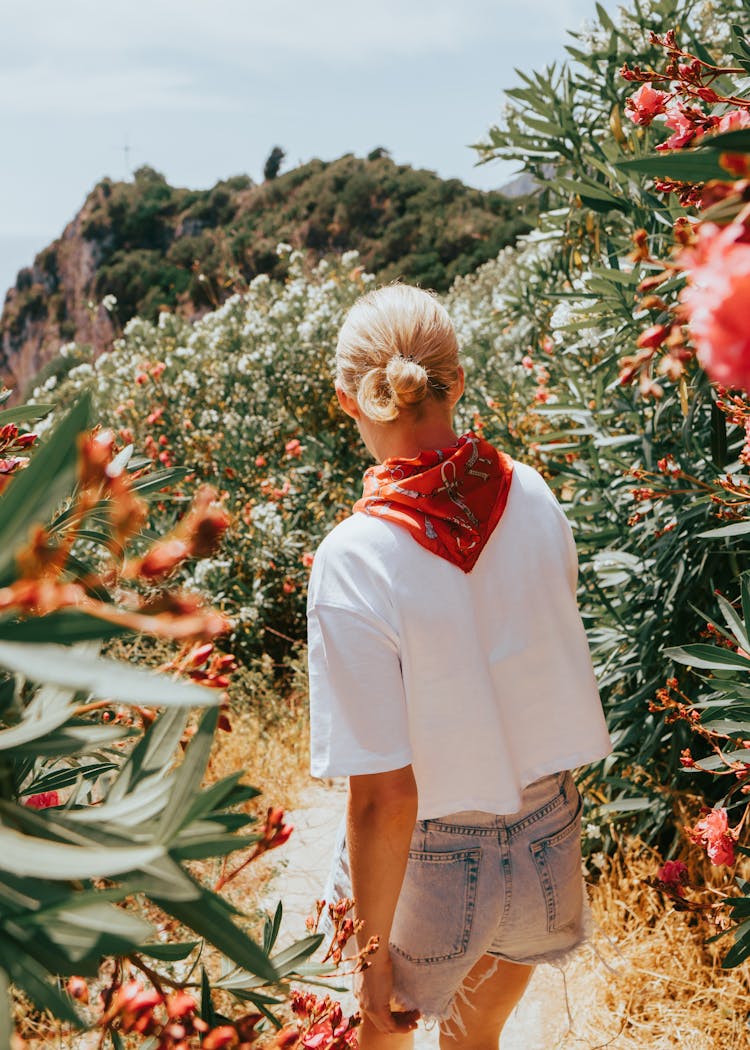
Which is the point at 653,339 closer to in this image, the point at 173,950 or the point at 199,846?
the point at 199,846

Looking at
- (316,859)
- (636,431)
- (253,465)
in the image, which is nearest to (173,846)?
(636,431)

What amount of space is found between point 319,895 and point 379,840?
197 centimetres

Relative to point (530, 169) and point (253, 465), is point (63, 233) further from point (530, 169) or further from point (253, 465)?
point (530, 169)

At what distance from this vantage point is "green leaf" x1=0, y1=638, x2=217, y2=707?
0.47 meters

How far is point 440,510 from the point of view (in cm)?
138

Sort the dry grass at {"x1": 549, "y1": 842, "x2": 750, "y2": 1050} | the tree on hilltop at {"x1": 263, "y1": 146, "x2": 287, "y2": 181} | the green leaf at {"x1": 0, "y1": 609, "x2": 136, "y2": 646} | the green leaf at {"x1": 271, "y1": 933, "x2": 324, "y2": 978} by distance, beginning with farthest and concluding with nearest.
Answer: the tree on hilltop at {"x1": 263, "y1": 146, "x2": 287, "y2": 181} < the dry grass at {"x1": 549, "y1": 842, "x2": 750, "y2": 1050} < the green leaf at {"x1": 271, "y1": 933, "x2": 324, "y2": 978} < the green leaf at {"x1": 0, "y1": 609, "x2": 136, "y2": 646}

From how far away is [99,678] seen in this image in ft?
1.55

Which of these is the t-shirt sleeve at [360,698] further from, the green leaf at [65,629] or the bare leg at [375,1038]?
the green leaf at [65,629]

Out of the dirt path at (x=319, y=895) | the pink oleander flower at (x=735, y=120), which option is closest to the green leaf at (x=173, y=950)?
the pink oleander flower at (x=735, y=120)

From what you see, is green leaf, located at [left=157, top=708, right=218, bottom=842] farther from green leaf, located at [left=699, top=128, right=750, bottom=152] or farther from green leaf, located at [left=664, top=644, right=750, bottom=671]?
green leaf, located at [left=664, top=644, right=750, bottom=671]

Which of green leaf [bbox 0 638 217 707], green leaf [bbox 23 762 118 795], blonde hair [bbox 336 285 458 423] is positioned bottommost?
green leaf [bbox 23 762 118 795]

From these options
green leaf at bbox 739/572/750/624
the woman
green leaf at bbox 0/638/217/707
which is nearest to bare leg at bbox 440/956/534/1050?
the woman

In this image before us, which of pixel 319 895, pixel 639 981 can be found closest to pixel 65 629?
pixel 639 981

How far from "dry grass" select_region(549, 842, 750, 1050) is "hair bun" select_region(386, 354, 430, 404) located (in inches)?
58.8
